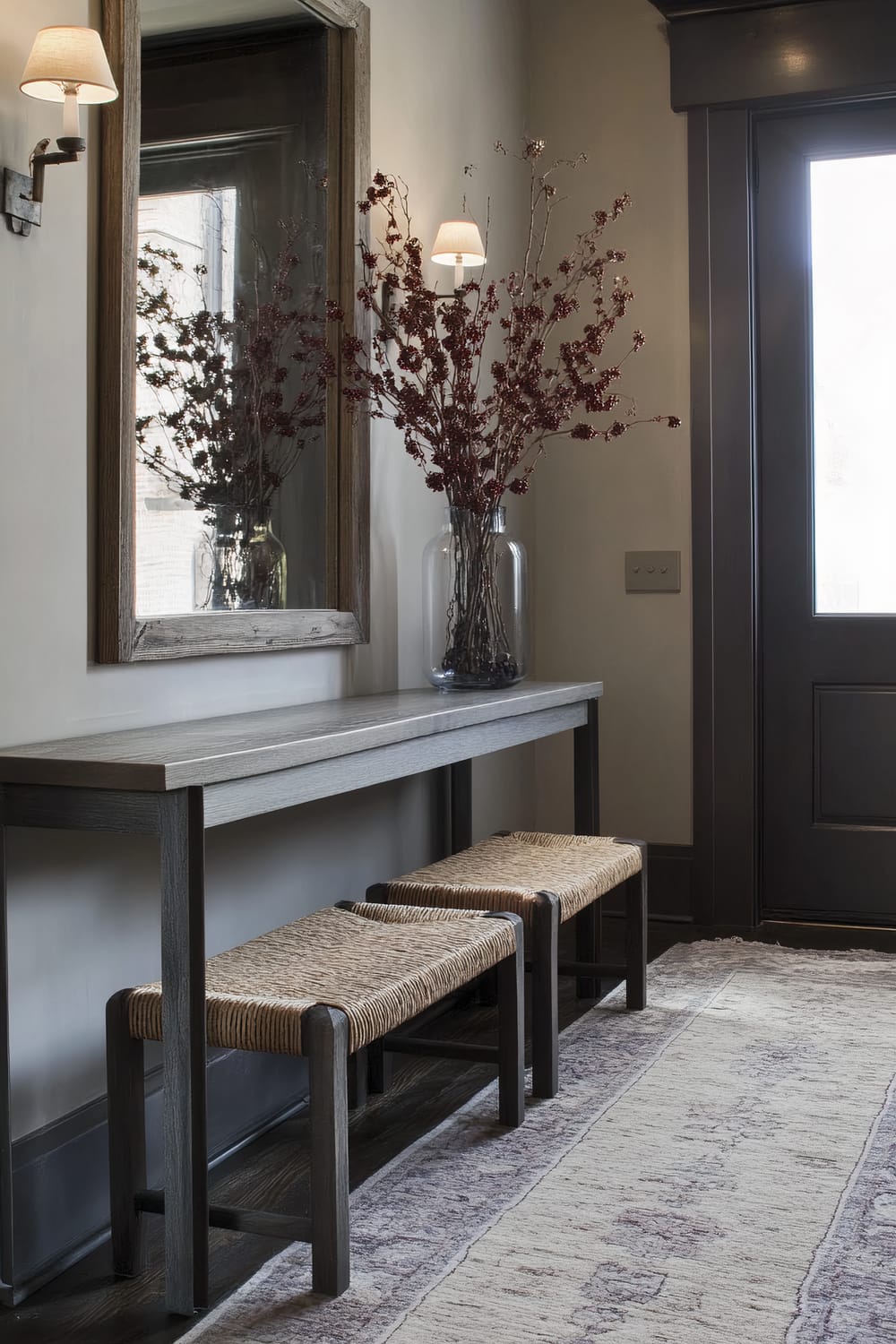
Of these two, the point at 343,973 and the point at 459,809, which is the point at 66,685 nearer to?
the point at 343,973

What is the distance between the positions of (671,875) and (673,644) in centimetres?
65

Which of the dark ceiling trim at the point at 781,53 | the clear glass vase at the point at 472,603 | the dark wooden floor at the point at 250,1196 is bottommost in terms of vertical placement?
the dark wooden floor at the point at 250,1196

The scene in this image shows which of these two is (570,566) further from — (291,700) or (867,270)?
(291,700)

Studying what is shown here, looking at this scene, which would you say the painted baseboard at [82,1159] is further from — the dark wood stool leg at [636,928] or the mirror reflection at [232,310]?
the dark wood stool leg at [636,928]

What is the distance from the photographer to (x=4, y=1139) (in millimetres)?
1765

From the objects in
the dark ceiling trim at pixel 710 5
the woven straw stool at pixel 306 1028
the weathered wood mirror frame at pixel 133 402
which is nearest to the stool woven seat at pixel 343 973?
the woven straw stool at pixel 306 1028

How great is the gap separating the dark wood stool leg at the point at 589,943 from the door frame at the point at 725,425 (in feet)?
2.50

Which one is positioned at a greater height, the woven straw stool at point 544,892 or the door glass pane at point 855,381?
the door glass pane at point 855,381

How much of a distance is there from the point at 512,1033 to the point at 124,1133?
2.33ft

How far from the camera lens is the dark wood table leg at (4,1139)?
5.79ft

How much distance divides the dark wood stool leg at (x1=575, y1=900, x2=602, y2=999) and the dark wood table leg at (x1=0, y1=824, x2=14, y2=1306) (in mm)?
1615

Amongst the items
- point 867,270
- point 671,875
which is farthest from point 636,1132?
point 867,270

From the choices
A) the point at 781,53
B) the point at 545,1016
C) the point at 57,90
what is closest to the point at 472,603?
the point at 545,1016

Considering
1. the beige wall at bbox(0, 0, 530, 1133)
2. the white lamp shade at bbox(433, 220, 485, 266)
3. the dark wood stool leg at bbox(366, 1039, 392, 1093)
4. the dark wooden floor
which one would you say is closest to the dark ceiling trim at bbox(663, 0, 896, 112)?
the white lamp shade at bbox(433, 220, 485, 266)
